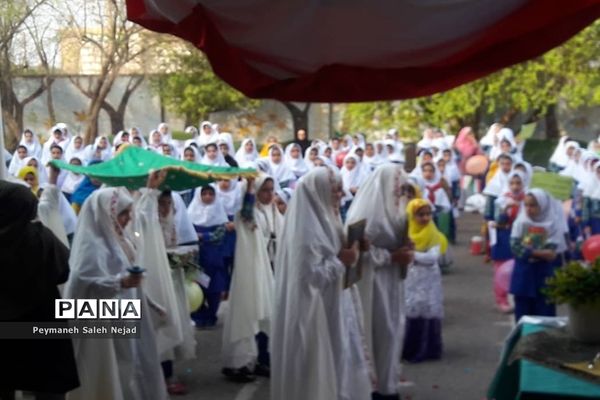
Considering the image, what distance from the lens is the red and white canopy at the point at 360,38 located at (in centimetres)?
382

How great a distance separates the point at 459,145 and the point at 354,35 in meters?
18.5

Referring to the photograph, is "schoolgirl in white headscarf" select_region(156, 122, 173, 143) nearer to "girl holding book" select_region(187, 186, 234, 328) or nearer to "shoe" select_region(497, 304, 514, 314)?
"girl holding book" select_region(187, 186, 234, 328)

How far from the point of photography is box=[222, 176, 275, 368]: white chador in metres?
8.27

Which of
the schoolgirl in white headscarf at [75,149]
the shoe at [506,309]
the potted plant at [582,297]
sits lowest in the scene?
the shoe at [506,309]

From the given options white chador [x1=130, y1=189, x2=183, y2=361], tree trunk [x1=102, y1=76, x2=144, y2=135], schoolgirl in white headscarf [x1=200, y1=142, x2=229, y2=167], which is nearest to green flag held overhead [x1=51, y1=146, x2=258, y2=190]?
white chador [x1=130, y1=189, x2=183, y2=361]

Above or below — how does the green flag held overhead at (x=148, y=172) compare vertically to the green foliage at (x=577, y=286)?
above

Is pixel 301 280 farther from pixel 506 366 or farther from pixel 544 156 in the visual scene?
pixel 544 156

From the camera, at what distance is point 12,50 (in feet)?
36.7

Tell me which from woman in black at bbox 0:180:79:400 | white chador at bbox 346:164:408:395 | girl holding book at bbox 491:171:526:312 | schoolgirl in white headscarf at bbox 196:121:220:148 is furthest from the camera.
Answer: schoolgirl in white headscarf at bbox 196:121:220:148

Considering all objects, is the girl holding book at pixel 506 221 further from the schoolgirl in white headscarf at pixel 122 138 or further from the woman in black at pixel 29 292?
the schoolgirl in white headscarf at pixel 122 138

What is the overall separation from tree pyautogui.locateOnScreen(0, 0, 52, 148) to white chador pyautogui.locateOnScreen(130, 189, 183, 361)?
3.51m

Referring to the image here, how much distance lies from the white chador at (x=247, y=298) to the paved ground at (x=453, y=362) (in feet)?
0.88

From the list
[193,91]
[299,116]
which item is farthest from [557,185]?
[299,116]

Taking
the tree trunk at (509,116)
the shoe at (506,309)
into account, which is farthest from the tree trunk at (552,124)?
the shoe at (506,309)
